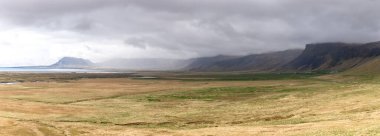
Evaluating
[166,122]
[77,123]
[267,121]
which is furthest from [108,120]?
[267,121]

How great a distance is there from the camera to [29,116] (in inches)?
3339

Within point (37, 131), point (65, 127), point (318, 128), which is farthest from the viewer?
point (65, 127)

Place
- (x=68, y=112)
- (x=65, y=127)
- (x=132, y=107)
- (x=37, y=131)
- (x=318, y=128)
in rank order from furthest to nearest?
(x=132, y=107) → (x=68, y=112) → (x=65, y=127) → (x=37, y=131) → (x=318, y=128)

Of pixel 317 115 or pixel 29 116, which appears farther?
pixel 29 116

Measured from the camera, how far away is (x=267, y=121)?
7131 centimetres

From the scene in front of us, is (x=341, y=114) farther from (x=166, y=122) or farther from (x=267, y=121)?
(x=166, y=122)

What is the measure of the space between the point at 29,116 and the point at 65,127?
19.5 m

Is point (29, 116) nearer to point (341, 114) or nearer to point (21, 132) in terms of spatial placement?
point (21, 132)

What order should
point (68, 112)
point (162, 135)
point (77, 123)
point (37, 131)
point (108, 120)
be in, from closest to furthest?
point (162, 135) < point (37, 131) < point (77, 123) < point (108, 120) < point (68, 112)

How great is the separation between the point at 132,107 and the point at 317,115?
4913 cm

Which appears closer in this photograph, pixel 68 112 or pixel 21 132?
pixel 21 132

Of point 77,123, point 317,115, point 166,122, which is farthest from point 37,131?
point 317,115

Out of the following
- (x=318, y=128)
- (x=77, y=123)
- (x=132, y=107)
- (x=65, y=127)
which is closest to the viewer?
(x=318, y=128)

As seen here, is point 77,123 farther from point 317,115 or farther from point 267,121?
point 317,115
